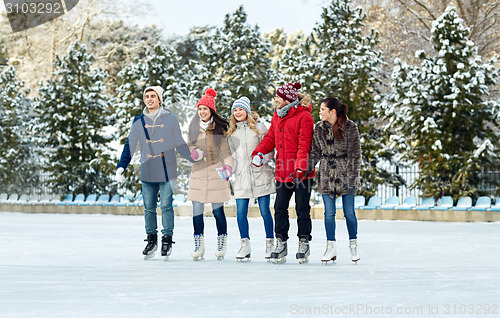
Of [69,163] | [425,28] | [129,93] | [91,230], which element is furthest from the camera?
[425,28]

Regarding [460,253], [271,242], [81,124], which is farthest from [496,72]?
[81,124]

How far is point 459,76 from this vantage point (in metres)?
18.0

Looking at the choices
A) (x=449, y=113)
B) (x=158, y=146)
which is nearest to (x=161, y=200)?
(x=158, y=146)

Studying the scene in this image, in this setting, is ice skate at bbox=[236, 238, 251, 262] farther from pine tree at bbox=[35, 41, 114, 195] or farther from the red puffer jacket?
pine tree at bbox=[35, 41, 114, 195]

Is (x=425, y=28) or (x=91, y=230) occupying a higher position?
(x=425, y=28)

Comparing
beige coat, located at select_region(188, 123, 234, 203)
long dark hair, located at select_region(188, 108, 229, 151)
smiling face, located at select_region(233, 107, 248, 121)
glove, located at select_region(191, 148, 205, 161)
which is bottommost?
beige coat, located at select_region(188, 123, 234, 203)

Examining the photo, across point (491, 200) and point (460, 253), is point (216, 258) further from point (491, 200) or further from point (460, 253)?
point (491, 200)

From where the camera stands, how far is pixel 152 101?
8.80 m

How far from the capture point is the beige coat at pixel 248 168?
841cm

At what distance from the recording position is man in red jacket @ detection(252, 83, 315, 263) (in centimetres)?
814

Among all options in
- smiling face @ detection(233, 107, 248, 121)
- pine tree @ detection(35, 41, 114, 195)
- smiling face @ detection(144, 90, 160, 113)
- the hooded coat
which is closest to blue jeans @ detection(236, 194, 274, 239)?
the hooded coat

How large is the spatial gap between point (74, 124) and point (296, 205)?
18.0 metres

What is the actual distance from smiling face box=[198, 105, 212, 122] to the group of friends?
0.01m

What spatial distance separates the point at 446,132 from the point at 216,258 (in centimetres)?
1091
